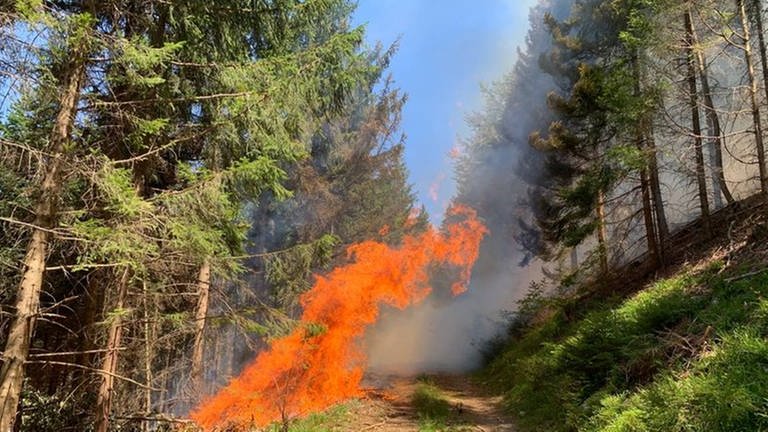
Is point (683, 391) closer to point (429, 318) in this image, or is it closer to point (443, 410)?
point (443, 410)

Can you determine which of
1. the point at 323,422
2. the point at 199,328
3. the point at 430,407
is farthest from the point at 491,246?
the point at 199,328

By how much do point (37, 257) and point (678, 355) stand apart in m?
8.49

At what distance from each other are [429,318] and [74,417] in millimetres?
24190

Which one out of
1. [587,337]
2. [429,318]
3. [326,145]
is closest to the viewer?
[587,337]

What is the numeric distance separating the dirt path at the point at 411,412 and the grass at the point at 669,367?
756 mm

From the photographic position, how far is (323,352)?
16156 millimetres

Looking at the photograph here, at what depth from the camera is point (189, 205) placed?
663 cm

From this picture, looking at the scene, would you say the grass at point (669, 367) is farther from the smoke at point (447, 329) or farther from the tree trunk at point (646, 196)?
the smoke at point (447, 329)

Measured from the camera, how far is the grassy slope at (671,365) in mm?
4703

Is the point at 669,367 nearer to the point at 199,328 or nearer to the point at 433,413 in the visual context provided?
the point at 433,413

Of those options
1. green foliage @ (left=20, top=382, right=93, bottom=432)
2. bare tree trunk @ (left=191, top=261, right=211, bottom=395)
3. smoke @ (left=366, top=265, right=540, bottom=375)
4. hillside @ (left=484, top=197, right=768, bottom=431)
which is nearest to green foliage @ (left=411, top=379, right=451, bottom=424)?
hillside @ (left=484, top=197, right=768, bottom=431)

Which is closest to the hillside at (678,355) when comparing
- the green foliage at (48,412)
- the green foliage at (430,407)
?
the green foliage at (430,407)

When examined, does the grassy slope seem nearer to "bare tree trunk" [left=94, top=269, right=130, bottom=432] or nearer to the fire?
the fire

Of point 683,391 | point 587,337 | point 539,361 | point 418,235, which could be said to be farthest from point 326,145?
point 683,391
